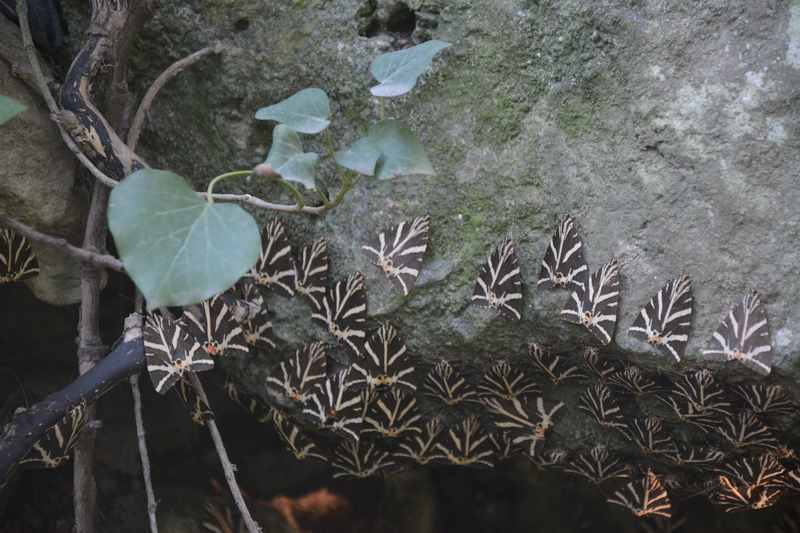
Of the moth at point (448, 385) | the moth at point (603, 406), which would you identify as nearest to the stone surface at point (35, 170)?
the moth at point (448, 385)

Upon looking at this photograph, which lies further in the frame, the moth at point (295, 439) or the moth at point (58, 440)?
the moth at point (295, 439)

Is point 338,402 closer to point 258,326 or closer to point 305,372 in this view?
point 305,372

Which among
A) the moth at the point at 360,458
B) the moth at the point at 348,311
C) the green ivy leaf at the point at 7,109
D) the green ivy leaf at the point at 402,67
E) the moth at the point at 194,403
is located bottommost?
the moth at the point at 360,458

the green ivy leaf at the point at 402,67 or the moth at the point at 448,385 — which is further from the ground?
the green ivy leaf at the point at 402,67

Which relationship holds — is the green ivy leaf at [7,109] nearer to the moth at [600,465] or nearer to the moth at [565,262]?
the moth at [565,262]

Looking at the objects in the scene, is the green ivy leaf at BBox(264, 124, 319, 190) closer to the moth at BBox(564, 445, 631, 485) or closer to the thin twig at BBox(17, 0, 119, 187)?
the thin twig at BBox(17, 0, 119, 187)

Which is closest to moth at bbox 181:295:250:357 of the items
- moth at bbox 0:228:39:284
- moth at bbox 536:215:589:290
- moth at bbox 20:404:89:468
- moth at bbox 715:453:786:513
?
moth at bbox 20:404:89:468

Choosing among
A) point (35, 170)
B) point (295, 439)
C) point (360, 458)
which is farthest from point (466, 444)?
point (35, 170)
